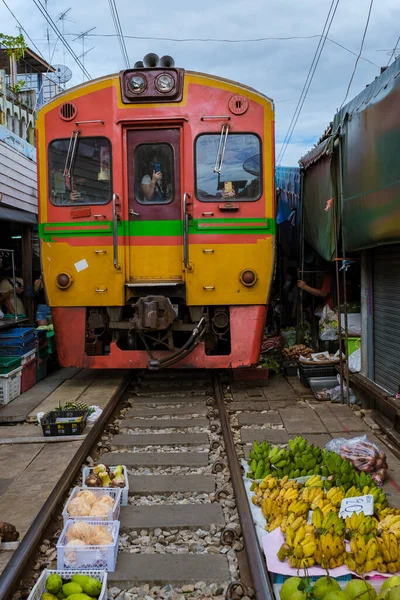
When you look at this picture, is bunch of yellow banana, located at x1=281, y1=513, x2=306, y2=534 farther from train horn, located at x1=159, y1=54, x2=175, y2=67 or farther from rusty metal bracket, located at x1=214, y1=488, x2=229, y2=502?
train horn, located at x1=159, y1=54, x2=175, y2=67

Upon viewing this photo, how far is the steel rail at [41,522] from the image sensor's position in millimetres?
3061

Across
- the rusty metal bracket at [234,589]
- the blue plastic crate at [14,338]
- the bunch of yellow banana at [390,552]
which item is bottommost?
the rusty metal bracket at [234,589]

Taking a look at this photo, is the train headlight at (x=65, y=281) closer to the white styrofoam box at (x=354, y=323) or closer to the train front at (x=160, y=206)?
the train front at (x=160, y=206)

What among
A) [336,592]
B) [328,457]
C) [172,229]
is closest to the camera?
[336,592]

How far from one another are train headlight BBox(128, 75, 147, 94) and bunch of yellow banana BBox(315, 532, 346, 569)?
5727mm

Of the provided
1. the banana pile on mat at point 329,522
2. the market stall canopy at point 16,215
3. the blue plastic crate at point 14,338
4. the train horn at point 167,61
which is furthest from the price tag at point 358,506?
the market stall canopy at point 16,215

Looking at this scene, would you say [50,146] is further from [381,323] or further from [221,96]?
[381,323]

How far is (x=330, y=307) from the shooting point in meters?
8.66

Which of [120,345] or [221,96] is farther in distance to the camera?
[120,345]

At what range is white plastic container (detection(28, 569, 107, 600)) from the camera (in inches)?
113

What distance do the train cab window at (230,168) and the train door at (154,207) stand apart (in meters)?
0.31

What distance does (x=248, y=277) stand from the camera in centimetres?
722

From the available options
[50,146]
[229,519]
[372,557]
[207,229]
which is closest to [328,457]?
[229,519]

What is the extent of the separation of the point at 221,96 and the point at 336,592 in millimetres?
5975
